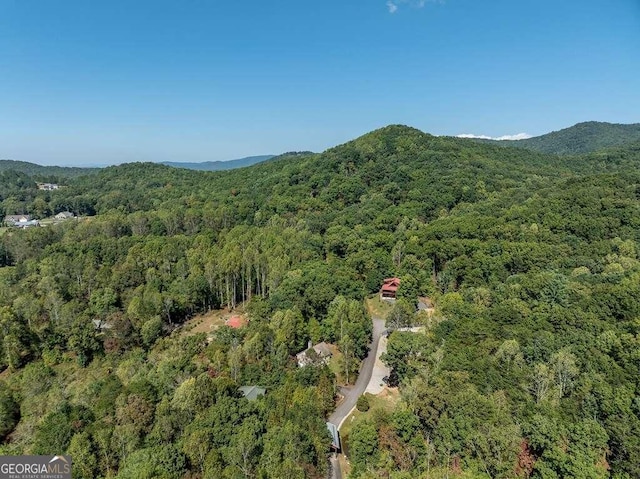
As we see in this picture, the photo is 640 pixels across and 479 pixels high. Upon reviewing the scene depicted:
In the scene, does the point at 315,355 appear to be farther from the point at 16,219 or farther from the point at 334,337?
the point at 16,219

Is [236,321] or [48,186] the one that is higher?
[48,186]

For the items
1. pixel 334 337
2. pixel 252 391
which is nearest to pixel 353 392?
pixel 334 337

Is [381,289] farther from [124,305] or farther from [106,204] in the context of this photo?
[106,204]

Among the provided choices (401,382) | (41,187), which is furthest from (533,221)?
(41,187)

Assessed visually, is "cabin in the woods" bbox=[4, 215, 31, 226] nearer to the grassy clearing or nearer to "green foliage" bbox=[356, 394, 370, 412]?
the grassy clearing

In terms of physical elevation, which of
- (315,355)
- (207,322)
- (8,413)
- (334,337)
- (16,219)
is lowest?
(8,413)

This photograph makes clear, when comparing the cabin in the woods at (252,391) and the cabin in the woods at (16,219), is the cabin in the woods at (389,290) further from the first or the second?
the cabin in the woods at (16,219)
